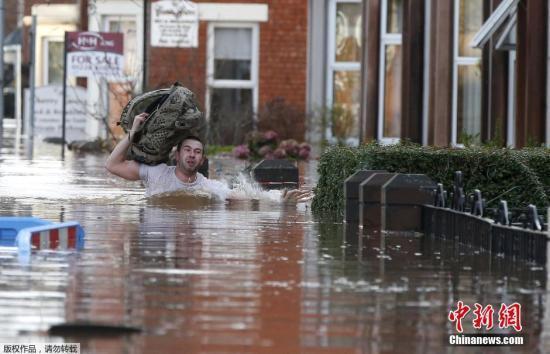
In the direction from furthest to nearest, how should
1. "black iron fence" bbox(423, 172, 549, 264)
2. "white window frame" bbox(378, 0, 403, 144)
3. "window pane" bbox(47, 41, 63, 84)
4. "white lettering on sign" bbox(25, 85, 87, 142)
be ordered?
1. "window pane" bbox(47, 41, 63, 84)
2. "white lettering on sign" bbox(25, 85, 87, 142)
3. "white window frame" bbox(378, 0, 403, 144)
4. "black iron fence" bbox(423, 172, 549, 264)

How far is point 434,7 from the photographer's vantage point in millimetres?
25766

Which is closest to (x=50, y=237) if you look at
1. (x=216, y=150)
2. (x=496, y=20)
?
(x=496, y=20)

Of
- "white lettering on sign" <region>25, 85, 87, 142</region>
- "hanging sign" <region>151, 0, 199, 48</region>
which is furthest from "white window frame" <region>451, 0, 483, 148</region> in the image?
"white lettering on sign" <region>25, 85, 87, 142</region>

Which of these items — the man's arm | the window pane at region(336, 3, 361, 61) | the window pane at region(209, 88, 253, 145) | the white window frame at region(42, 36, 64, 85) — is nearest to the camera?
the man's arm

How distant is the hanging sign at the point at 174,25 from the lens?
32719 millimetres

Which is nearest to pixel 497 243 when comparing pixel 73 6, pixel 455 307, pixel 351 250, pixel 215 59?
pixel 351 250

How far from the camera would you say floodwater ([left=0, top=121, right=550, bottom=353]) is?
7824 millimetres

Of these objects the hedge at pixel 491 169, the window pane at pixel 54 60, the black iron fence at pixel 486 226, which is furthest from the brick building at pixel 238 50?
the black iron fence at pixel 486 226

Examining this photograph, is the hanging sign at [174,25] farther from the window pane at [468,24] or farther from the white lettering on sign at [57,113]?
the window pane at [468,24]

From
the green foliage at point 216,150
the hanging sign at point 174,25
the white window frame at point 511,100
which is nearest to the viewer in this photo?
the white window frame at point 511,100

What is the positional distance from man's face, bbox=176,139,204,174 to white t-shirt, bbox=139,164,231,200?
0.21 metres

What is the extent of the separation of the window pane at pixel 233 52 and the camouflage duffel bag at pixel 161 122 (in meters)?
22.2

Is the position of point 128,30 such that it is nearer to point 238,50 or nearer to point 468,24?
point 238,50

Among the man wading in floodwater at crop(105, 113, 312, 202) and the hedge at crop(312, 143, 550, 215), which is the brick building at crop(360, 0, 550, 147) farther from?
the man wading in floodwater at crop(105, 113, 312, 202)
